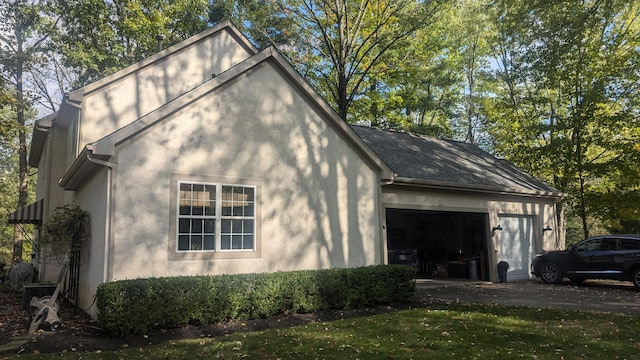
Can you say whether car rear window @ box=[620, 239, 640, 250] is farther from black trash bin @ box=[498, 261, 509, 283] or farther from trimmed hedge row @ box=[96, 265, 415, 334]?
trimmed hedge row @ box=[96, 265, 415, 334]

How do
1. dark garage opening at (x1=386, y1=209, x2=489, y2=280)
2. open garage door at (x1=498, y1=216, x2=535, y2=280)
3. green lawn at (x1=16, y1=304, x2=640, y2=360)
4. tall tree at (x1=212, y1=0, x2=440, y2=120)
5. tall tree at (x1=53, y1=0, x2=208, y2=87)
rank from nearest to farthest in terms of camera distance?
green lawn at (x1=16, y1=304, x2=640, y2=360) < open garage door at (x1=498, y1=216, x2=535, y2=280) < dark garage opening at (x1=386, y1=209, x2=489, y2=280) < tall tree at (x1=212, y1=0, x2=440, y2=120) < tall tree at (x1=53, y1=0, x2=208, y2=87)

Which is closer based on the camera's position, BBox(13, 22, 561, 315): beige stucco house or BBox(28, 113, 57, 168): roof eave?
BBox(13, 22, 561, 315): beige stucco house

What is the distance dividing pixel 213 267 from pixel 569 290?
1098cm

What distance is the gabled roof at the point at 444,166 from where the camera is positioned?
14.8 m

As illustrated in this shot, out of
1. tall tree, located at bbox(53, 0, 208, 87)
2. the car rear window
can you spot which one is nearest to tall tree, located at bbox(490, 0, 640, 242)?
the car rear window

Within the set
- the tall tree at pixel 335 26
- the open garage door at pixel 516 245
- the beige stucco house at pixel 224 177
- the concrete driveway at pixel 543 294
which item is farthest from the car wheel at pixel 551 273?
the tall tree at pixel 335 26

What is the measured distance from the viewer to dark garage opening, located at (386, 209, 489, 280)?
17.3 m

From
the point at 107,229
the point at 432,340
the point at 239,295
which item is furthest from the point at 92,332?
the point at 432,340

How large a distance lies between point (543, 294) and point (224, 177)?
963 cm

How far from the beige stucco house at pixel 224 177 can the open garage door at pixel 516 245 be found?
47 centimetres

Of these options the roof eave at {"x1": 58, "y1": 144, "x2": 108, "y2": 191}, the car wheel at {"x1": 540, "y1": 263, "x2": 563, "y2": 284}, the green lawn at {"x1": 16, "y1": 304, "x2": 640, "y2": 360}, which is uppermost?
the roof eave at {"x1": 58, "y1": 144, "x2": 108, "y2": 191}

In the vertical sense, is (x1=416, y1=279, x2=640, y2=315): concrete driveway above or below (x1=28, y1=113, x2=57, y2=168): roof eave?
below

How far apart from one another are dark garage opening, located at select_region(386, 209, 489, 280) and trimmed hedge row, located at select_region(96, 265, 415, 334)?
6976 mm

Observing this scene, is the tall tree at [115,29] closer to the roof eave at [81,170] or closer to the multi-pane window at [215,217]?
the roof eave at [81,170]
